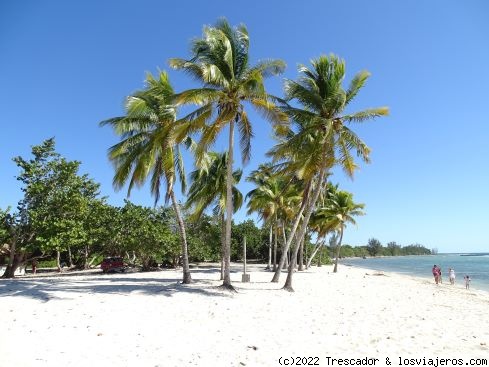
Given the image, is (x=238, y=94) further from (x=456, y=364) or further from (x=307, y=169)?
(x=456, y=364)

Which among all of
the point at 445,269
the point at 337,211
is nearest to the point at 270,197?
the point at 337,211

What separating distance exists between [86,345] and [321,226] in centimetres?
3194

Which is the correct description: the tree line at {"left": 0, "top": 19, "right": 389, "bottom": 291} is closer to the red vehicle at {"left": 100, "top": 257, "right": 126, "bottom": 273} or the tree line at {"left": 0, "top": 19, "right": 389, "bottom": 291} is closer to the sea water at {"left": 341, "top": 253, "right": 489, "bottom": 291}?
the red vehicle at {"left": 100, "top": 257, "right": 126, "bottom": 273}

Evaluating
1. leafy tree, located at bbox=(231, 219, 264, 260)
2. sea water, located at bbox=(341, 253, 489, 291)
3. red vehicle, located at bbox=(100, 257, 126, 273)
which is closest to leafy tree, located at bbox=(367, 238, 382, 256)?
sea water, located at bbox=(341, 253, 489, 291)

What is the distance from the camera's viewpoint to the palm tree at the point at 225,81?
1338 cm

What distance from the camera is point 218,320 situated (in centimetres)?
926

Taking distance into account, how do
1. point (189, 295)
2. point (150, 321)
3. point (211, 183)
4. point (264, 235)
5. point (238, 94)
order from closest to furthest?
point (150, 321)
point (189, 295)
point (238, 94)
point (211, 183)
point (264, 235)

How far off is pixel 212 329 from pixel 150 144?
9360 millimetres

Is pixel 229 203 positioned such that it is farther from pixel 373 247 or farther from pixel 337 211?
pixel 373 247

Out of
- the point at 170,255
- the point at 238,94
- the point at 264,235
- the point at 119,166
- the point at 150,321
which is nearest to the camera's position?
the point at 150,321

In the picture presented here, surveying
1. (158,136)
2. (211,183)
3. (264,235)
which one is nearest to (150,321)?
(158,136)

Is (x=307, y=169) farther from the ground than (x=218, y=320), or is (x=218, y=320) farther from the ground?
(x=307, y=169)

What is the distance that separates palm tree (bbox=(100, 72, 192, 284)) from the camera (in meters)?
15.5

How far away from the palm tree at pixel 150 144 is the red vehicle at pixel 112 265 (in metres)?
12.1
